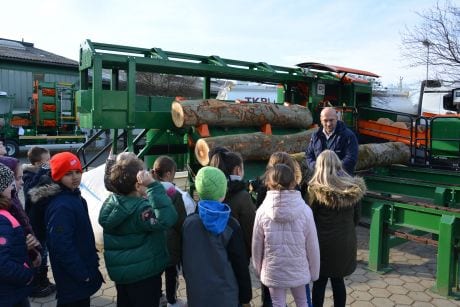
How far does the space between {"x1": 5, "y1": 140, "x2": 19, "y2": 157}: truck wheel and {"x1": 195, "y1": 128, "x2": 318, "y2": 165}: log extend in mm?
11862

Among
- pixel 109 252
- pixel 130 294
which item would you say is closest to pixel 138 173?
pixel 109 252

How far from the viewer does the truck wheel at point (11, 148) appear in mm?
15336

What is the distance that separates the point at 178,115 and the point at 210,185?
13.8ft

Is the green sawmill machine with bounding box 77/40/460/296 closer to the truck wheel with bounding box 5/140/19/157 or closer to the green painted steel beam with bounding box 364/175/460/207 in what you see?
the green painted steel beam with bounding box 364/175/460/207

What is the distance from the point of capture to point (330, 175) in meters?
3.26

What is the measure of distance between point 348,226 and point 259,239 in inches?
33.4

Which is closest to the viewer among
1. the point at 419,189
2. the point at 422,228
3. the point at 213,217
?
the point at 213,217

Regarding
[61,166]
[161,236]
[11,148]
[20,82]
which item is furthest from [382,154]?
[20,82]

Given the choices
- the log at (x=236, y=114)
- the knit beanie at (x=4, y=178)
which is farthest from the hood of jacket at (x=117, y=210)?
the log at (x=236, y=114)

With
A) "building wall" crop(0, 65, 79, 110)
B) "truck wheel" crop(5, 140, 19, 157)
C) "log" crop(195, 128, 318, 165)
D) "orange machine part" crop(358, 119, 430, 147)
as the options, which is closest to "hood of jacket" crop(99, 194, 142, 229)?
"log" crop(195, 128, 318, 165)

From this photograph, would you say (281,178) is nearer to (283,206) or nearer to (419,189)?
(283,206)

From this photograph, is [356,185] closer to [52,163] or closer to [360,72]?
[52,163]

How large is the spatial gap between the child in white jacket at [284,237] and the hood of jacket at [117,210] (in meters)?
0.91

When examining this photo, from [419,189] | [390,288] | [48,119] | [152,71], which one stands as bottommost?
[390,288]
